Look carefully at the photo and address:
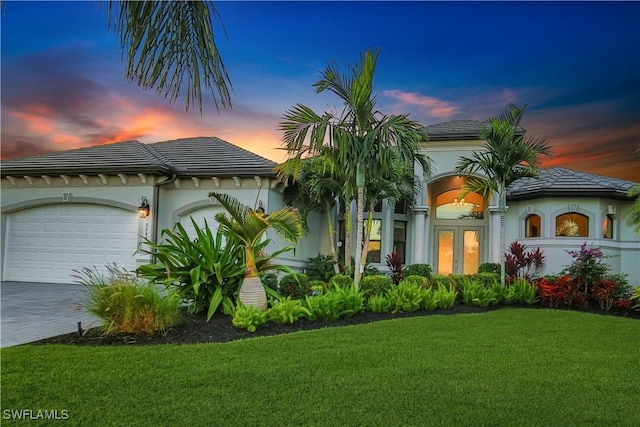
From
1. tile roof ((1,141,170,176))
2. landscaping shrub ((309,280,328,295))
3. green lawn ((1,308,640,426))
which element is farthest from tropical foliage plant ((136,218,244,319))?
tile roof ((1,141,170,176))

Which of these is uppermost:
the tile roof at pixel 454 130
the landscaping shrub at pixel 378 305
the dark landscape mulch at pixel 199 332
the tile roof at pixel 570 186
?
the tile roof at pixel 454 130

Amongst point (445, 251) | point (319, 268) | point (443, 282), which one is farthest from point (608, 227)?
point (319, 268)

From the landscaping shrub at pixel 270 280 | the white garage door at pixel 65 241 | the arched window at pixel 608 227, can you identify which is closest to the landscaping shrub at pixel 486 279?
the landscaping shrub at pixel 270 280

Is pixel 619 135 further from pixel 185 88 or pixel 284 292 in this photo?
pixel 185 88

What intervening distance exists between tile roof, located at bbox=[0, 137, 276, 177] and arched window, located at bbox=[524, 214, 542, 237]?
921cm

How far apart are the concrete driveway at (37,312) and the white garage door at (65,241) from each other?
103cm

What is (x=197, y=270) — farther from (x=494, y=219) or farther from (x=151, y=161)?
(x=494, y=219)

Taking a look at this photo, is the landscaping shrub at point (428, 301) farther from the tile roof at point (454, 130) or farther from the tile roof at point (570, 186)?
the tile roof at point (570, 186)

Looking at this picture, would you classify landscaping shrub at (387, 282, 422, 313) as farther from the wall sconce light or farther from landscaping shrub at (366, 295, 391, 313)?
the wall sconce light

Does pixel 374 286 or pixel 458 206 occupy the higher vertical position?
pixel 458 206

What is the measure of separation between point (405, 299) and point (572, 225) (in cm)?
888

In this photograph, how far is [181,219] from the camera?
1386 centimetres

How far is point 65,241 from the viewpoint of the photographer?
559 inches

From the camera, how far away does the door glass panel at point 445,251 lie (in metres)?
16.8
